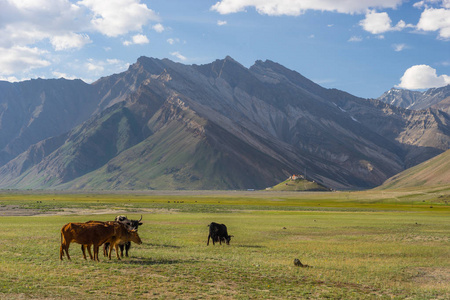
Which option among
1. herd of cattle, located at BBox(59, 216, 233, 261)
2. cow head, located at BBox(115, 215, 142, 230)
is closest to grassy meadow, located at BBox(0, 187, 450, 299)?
herd of cattle, located at BBox(59, 216, 233, 261)

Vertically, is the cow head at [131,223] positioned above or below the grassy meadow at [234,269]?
above

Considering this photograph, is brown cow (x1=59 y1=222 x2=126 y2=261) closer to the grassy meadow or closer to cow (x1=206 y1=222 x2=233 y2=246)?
the grassy meadow

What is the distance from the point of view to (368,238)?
42.6 metres

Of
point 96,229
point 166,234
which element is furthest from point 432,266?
point 166,234

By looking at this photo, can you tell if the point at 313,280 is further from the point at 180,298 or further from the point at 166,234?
the point at 166,234

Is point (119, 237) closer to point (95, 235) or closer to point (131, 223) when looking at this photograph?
point (95, 235)

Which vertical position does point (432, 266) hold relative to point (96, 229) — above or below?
below

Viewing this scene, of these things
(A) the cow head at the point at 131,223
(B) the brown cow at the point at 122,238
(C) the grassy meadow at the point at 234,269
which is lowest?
(C) the grassy meadow at the point at 234,269

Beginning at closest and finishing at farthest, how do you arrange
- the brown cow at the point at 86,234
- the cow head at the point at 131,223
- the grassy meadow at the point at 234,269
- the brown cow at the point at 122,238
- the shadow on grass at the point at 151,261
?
the grassy meadow at the point at 234,269 < the brown cow at the point at 86,234 < the shadow on grass at the point at 151,261 < the brown cow at the point at 122,238 < the cow head at the point at 131,223

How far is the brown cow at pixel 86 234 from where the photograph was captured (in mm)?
25125

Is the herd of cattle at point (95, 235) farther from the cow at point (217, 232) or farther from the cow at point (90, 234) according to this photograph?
the cow at point (217, 232)

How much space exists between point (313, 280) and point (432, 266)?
1016 centimetres

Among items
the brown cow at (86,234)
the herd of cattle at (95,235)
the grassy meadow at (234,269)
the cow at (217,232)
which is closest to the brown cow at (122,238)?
the herd of cattle at (95,235)

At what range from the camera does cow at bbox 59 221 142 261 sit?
25141mm
